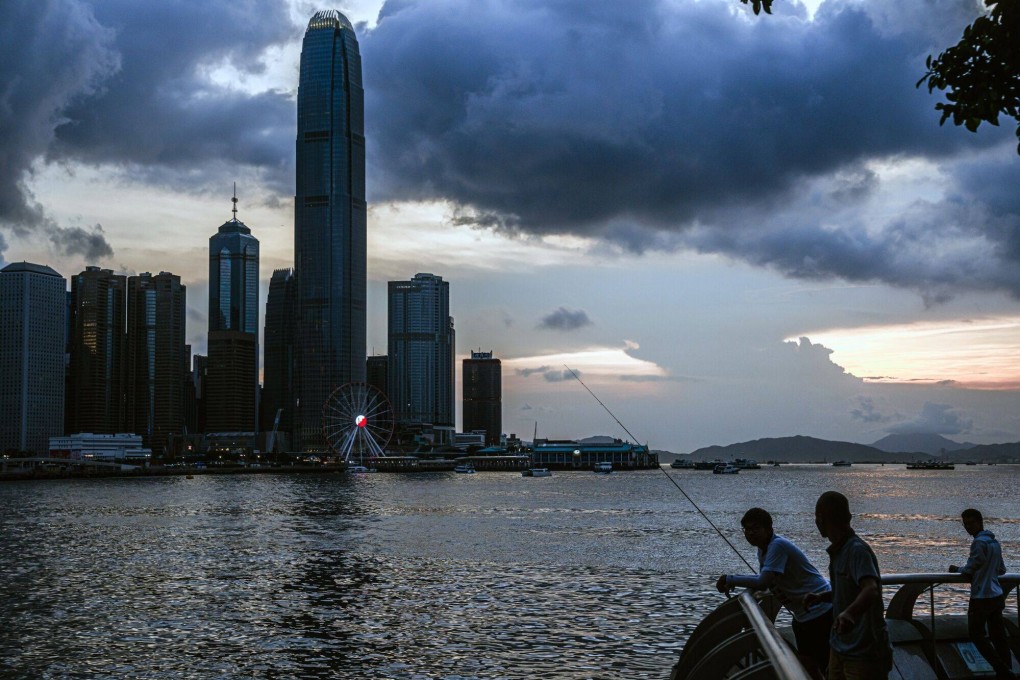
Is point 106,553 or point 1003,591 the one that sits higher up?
point 1003,591

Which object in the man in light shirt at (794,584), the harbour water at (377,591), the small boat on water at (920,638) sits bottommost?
the harbour water at (377,591)

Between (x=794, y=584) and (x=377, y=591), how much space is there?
25.5 metres

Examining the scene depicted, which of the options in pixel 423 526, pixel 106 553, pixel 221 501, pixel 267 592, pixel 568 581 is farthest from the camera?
pixel 221 501

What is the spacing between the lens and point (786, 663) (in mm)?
4199

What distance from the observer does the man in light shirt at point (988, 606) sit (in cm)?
1111

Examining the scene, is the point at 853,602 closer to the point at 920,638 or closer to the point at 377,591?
the point at 920,638

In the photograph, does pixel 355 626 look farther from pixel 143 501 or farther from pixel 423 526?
pixel 143 501

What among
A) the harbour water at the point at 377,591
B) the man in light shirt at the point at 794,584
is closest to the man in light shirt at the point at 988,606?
the man in light shirt at the point at 794,584

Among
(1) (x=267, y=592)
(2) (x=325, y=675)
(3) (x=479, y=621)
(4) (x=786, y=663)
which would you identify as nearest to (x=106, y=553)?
(1) (x=267, y=592)

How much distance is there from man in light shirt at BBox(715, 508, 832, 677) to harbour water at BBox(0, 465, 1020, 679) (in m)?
11.4

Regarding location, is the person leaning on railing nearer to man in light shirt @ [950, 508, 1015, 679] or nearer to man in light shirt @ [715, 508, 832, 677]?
man in light shirt @ [715, 508, 832, 677]

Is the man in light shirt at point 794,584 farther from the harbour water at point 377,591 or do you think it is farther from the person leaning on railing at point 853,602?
the harbour water at point 377,591

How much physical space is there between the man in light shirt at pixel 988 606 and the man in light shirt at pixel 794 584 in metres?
3.53

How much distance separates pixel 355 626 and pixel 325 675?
5.91 metres
